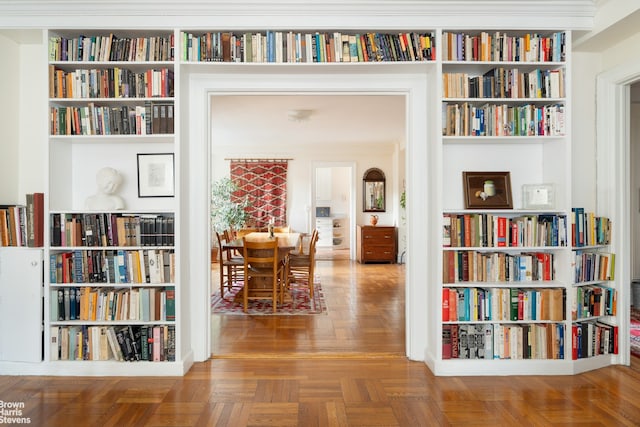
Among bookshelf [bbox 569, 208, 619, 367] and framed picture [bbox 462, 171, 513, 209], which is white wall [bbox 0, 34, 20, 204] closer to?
framed picture [bbox 462, 171, 513, 209]

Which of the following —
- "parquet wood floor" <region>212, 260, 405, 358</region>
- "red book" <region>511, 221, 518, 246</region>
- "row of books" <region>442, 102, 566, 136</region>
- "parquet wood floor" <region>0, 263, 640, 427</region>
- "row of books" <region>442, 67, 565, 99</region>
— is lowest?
"parquet wood floor" <region>0, 263, 640, 427</region>

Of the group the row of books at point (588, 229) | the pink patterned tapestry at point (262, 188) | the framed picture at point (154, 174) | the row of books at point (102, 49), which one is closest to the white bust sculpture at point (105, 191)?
the framed picture at point (154, 174)

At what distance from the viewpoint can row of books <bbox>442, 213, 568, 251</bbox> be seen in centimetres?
312

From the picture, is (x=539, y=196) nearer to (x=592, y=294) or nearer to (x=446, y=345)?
(x=592, y=294)

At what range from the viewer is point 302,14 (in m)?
3.09

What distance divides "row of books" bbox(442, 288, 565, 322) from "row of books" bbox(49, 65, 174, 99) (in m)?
2.56

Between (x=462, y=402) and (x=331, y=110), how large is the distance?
4654 mm

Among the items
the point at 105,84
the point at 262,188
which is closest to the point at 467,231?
the point at 105,84

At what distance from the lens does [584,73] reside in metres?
3.44

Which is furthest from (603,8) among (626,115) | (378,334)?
(378,334)

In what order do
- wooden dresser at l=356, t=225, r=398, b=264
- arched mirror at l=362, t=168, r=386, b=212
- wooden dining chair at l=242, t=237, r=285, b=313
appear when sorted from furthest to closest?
A: arched mirror at l=362, t=168, r=386, b=212
wooden dresser at l=356, t=225, r=398, b=264
wooden dining chair at l=242, t=237, r=285, b=313

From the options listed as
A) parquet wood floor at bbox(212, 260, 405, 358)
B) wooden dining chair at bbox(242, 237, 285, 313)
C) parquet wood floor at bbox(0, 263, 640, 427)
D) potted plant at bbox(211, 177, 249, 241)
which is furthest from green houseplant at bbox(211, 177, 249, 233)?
parquet wood floor at bbox(0, 263, 640, 427)

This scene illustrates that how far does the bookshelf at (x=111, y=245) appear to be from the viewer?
3082mm

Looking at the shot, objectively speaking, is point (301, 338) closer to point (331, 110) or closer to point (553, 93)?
point (553, 93)
